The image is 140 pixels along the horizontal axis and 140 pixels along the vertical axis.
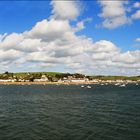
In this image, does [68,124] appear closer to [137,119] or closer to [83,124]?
[83,124]

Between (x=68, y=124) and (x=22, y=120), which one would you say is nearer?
(x=68, y=124)

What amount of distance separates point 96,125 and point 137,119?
467 inches

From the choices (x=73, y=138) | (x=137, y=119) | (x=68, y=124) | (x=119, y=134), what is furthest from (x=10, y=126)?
(x=137, y=119)

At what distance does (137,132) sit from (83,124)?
11239mm

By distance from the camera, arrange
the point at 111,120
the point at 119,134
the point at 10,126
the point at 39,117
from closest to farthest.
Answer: the point at 119,134
the point at 10,126
the point at 111,120
the point at 39,117

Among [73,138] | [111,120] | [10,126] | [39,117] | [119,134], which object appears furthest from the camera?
[39,117]

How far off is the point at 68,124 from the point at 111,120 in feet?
34.3

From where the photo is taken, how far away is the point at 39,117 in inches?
2486

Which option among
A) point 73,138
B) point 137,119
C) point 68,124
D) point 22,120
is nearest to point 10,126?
point 22,120

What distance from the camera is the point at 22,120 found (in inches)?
2322

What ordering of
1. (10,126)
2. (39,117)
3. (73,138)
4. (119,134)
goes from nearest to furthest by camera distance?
(73,138) → (119,134) → (10,126) → (39,117)

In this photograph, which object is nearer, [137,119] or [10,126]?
[10,126]

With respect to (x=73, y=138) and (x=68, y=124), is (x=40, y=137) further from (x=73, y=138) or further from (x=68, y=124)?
(x=68, y=124)

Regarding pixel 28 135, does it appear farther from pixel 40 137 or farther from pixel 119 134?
pixel 119 134
